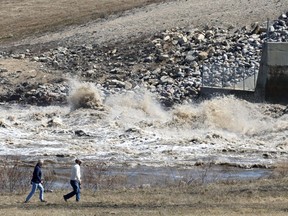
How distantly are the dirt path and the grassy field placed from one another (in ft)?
88.8

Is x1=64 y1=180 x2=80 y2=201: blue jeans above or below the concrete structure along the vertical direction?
above

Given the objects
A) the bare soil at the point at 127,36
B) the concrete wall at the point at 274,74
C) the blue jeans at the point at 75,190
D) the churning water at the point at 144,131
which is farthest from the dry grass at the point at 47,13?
the blue jeans at the point at 75,190

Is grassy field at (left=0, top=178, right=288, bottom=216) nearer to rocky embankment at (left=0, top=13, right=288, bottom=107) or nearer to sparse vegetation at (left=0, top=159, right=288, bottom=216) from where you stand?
sparse vegetation at (left=0, top=159, right=288, bottom=216)

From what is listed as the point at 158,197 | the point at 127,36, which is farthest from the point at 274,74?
the point at 158,197

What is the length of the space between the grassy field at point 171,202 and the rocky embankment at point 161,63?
1838 cm

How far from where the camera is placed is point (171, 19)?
5372 centimetres

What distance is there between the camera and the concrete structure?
39469 mm

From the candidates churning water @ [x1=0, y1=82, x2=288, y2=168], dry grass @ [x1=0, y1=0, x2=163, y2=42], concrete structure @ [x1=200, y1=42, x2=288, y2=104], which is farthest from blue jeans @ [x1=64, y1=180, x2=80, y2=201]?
dry grass @ [x1=0, y1=0, x2=163, y2=42]

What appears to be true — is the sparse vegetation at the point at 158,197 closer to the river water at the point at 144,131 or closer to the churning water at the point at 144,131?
the river water at the point at 144,131

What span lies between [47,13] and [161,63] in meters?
18.8

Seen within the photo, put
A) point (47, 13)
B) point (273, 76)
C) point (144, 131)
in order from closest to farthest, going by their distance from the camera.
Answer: point (144, 131)
point (273, 76)
point (47, 13)

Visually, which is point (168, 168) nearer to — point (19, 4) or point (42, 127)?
point (42, 127)

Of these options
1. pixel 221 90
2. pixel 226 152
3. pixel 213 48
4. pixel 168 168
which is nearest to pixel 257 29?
pixel 213 48

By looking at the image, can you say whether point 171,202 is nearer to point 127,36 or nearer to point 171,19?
point 127,36
